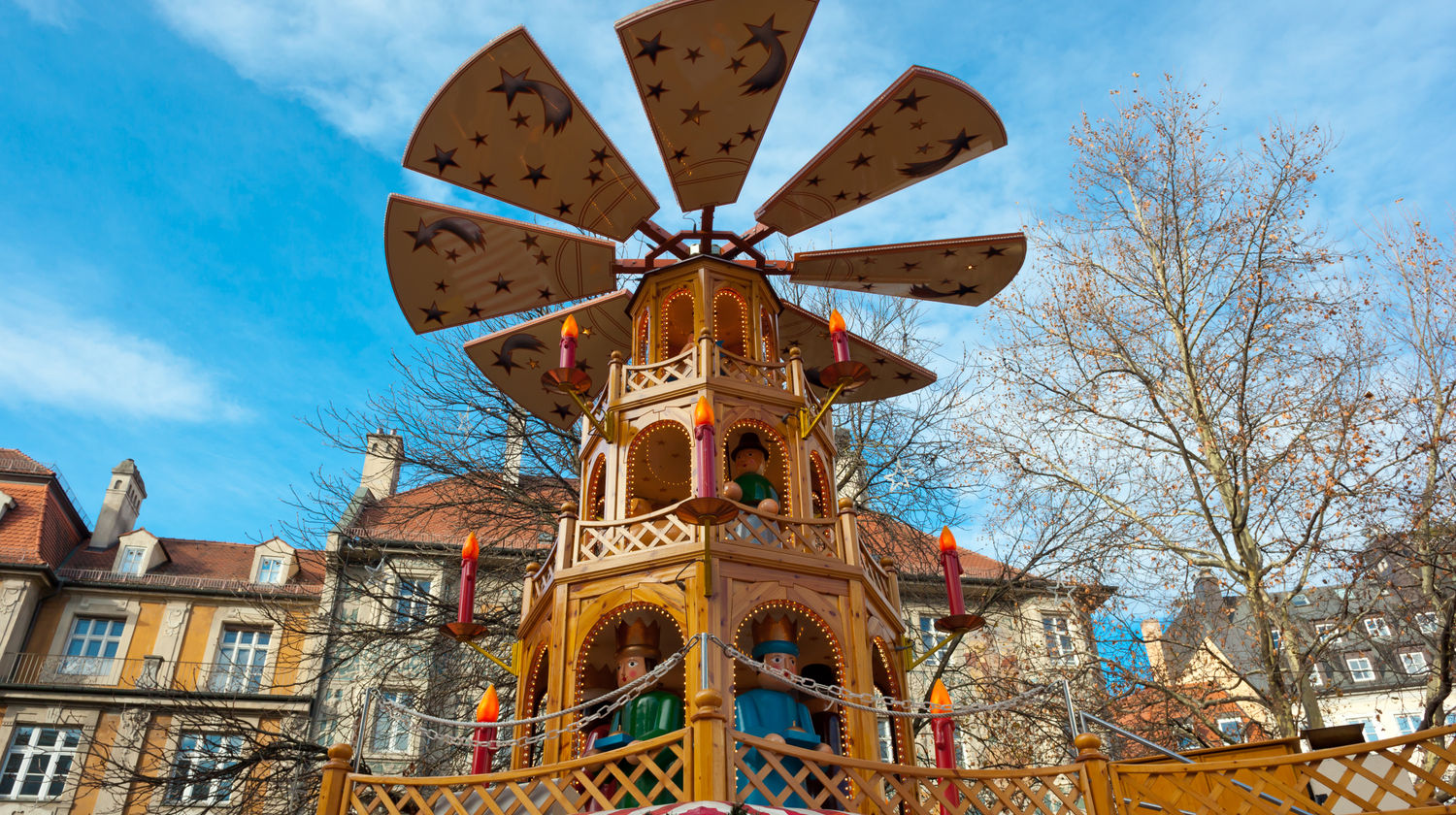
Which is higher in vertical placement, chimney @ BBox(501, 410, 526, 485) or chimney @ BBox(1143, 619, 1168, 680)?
chimney @ BBox(501, 410, 526, 485)

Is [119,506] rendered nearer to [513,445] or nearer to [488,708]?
[513,445]

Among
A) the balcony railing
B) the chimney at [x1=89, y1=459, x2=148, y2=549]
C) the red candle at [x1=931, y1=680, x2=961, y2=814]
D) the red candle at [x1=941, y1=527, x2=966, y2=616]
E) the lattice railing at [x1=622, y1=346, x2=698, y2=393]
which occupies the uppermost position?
the chimney at [x1=89, y1=459, x2=148, y2=549]

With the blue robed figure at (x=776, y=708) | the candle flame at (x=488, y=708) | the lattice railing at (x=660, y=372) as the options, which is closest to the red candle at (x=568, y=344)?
the lattice railing at (x=660, y=372)

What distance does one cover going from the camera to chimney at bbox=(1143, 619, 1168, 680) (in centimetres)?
1482

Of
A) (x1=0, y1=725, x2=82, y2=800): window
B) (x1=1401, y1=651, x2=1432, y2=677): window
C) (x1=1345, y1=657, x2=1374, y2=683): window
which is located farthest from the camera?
(x1=1345, y1=657, x2=1374, y2=683): window

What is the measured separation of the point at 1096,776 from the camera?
21.6 feet

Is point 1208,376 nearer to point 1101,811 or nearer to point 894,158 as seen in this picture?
point 894,158

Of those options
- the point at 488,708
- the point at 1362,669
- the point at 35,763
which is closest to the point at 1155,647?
the point at 488,708

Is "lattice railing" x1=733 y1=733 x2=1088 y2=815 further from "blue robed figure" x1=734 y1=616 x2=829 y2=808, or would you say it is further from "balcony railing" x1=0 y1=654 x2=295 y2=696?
"balcony railing" x1=0 y1=654 x2=295 y2=696

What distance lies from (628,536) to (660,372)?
227 centimetres

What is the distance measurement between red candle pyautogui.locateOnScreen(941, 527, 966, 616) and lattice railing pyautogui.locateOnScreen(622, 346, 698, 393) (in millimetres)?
3250

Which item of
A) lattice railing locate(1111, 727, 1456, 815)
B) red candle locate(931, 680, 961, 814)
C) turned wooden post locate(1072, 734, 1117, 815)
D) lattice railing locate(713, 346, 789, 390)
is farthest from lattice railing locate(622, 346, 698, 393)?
lattice railing locate(1111, 727, 1456, 815)

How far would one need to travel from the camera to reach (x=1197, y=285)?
16844mm

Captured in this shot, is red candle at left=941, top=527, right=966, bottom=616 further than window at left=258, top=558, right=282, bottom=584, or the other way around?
window at left=258, top=558, right=282, bottom=584
